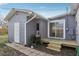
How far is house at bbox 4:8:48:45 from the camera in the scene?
2.63 m

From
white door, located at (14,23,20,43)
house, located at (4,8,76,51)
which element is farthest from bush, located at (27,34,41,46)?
white door, located at (14,23,20,43)

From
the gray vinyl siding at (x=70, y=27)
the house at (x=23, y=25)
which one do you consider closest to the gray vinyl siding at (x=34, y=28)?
the house at (x=23, y=25)

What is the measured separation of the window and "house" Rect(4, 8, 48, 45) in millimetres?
89

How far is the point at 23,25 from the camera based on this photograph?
2.67 meters

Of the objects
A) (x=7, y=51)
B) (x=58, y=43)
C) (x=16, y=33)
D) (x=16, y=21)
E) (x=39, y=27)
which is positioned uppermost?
(x=16, y=21)

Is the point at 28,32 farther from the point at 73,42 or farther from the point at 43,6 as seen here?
the point at 73,42

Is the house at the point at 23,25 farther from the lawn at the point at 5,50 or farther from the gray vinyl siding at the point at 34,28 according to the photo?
the lawn at the point at 5,50

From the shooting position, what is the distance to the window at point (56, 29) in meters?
2.60

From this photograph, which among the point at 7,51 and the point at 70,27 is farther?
the point at 7,51

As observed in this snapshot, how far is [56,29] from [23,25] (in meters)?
0.58

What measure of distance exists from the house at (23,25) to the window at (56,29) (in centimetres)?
9

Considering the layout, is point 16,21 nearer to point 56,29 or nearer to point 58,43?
point 56,29

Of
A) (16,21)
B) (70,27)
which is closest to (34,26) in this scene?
(16,21)

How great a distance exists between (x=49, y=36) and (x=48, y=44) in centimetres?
14
